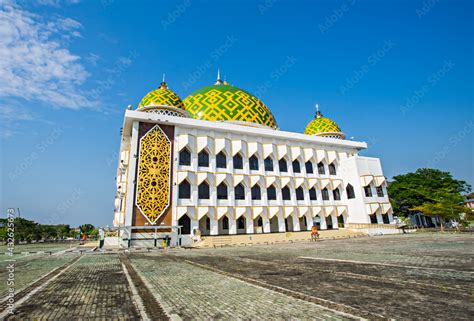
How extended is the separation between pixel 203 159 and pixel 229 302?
65.3 ft

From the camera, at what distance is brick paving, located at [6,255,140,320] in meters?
2.97

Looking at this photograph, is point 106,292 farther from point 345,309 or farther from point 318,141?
point 318,141

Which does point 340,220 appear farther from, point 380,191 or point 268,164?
point 268,164

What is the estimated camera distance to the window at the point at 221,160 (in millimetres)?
23328

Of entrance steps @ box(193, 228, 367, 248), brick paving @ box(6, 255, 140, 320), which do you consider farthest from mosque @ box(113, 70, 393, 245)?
brick paving @ box(6, 255, 140, 320)

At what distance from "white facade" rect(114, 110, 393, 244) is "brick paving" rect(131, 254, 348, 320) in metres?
15.6

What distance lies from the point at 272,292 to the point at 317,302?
83 centimetres

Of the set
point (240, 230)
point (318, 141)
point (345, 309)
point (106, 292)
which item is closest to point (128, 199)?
point (240, 230)

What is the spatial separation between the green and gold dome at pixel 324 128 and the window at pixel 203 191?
17.8 m

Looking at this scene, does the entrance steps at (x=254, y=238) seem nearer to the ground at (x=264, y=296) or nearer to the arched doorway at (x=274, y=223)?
the arched doorway at (x=274, y=223)

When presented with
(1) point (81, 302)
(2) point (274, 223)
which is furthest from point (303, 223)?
(1) point (81, 302)

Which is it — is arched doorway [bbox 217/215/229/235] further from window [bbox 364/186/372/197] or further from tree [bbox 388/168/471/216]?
tree [bbox 388/168/471/216]

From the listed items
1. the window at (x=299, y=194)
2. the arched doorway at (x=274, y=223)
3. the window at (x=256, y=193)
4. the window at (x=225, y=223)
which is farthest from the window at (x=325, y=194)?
the window at (x=225, y=223)

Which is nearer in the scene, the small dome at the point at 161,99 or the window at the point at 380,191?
the small dome at the point at 161,99
